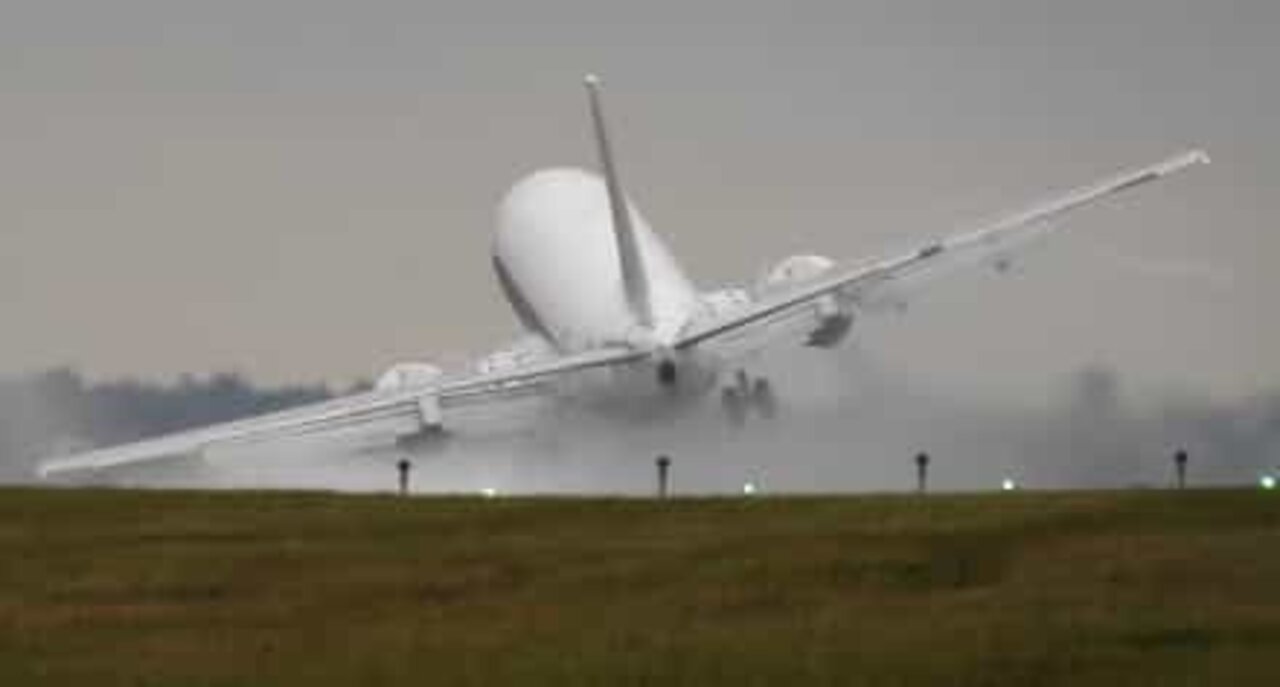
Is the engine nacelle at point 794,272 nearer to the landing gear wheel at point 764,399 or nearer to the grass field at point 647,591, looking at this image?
the landing gear wheel at point 764,399

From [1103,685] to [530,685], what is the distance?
5702 millimetres

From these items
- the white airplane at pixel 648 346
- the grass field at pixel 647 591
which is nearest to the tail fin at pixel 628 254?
the white airplane at pixel 648 346

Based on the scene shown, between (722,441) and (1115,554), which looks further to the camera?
Result: (722,441)

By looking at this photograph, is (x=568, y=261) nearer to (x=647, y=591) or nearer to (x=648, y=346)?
(x=648, y=346)

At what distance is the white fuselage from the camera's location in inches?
5000

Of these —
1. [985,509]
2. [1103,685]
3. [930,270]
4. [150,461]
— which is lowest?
[1103,685]

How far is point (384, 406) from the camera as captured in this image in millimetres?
118000

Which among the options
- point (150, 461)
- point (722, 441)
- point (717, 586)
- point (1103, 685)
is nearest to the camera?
point (1103, 685)

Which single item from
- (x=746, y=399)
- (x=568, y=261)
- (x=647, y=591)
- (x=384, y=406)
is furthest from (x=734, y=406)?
(x=647, y=591)

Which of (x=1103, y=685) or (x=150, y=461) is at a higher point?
(x=150, y=461)

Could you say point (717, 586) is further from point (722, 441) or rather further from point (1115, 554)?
point (722, 441)

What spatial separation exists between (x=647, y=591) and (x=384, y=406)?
74806 millimetres

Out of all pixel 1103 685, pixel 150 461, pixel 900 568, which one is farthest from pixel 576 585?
pixel 150 461

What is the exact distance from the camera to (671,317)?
116m
